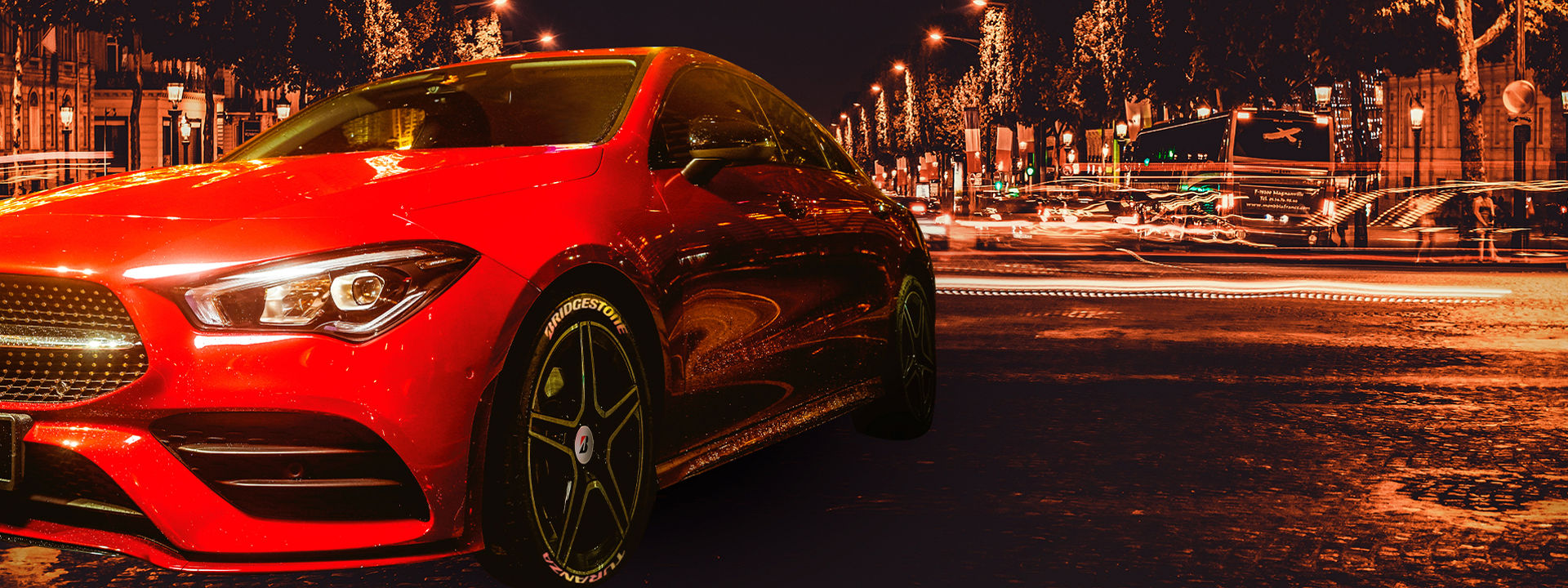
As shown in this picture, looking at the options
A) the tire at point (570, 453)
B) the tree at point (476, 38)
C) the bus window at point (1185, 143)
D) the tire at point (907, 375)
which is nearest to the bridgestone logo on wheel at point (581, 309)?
the tire at point (570, 453)

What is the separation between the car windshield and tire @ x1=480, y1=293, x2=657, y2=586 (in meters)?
0.84

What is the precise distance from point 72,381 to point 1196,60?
40722 mm

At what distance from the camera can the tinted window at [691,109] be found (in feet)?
15.7

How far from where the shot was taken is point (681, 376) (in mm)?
4453

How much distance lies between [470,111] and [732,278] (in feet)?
3.55

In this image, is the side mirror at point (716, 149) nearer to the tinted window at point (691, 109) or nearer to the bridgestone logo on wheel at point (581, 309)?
the tinted window at point (691, 109)

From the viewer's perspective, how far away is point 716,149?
4.73 metres

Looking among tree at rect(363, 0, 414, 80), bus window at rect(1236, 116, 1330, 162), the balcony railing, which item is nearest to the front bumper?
bus window at rect(1236, 116, 1330, 162)

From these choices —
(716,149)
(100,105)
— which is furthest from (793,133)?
(100,105)

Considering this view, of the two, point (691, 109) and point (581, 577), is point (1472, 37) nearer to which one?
point (691, 109)

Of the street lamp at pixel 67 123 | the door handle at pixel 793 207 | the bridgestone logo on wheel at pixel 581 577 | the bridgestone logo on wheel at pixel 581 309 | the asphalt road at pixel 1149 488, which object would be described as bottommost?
the asphalt road at pixel 1149 488

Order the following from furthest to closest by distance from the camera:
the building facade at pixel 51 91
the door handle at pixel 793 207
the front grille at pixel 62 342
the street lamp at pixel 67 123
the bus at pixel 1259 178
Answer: the building facade at pixel 51 91
the street lamp at pixel 67 123
the bus at pixel 1259 178
the door handle at pixel 793 207
the front grille at pixel 62 342

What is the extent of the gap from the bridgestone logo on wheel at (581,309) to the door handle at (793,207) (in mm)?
1164

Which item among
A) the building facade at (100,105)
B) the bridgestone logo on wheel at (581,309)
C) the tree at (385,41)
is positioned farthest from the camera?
the building facade at (100,105)
